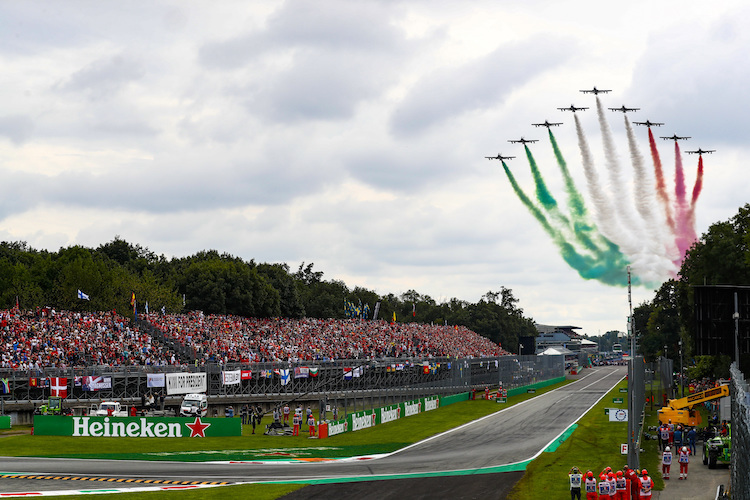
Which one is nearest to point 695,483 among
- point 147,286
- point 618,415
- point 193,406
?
point 618,415

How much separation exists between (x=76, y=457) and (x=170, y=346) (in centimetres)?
2962

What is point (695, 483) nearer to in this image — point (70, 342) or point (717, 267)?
point (70, 342)

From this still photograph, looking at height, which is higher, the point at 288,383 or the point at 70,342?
the point at 70,342

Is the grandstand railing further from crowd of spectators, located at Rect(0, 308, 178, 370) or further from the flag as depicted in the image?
crowd of spectators, located at Rect(0, 308, 178, 370)

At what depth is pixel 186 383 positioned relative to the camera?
65688 millimetres

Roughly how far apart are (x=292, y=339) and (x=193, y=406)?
87.3 ft

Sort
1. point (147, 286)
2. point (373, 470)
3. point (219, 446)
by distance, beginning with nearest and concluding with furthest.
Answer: point (373, 470) < point (219, 446) < point (147, 286)

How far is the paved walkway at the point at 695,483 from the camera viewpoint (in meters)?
39.8

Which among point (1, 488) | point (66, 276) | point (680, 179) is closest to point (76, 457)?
point (1, 488)

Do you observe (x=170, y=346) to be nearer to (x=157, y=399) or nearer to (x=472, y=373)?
(x=157, y=399)

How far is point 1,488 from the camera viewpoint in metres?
38.0

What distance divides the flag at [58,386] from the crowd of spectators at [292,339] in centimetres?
1731

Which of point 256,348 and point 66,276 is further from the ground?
point 66,276

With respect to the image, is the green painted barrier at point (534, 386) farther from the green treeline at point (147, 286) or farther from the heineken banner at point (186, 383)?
the heineken banner at point (186, 383)
